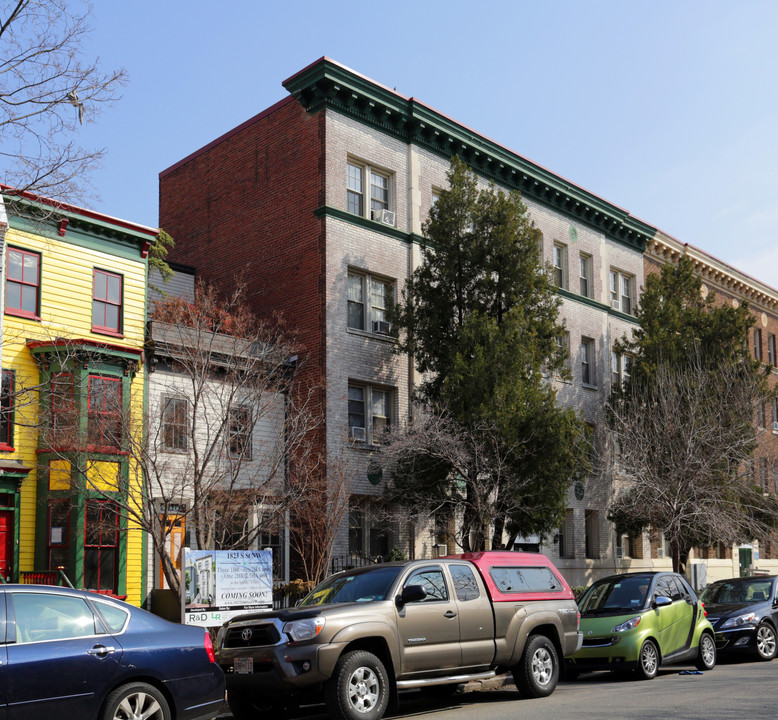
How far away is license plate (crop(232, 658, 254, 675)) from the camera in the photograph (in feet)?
34.8

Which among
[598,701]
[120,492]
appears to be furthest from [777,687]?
[120,492]

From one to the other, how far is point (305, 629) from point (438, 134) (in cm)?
2030

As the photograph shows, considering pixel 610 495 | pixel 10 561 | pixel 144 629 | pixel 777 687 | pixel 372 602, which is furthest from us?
pixel 610 495

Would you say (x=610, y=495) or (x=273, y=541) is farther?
(x=610, y=495)

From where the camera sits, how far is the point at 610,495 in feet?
101

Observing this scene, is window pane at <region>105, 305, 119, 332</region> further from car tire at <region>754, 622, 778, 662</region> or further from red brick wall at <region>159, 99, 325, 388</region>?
car tire at <region>754, 622, 778, 662</region>

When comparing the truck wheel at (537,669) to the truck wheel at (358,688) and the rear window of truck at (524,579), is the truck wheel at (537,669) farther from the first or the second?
the truck wheel at (358,688)

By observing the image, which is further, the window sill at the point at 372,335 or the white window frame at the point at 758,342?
the white window frame at the point at 758,342

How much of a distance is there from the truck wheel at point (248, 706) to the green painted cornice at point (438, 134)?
17952 mm

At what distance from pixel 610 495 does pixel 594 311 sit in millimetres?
7117

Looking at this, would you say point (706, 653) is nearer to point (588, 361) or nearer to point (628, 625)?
point (628, 625)

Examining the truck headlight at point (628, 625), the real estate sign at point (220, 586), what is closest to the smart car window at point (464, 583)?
the truck headlight at point (628, 625)

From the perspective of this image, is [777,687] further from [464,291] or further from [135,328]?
[135,328]

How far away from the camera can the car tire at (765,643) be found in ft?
57.7
